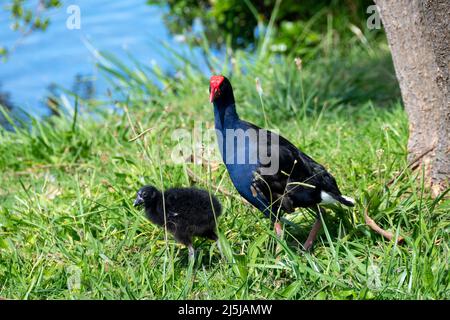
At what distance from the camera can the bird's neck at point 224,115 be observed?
389 centimetres

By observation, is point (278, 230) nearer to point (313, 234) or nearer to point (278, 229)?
point (278, 229)

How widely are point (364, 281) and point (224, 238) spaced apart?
653 millimetres

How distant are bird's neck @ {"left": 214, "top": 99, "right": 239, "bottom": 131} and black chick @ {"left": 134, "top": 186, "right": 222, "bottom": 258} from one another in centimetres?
38

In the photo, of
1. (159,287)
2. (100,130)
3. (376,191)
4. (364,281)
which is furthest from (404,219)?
(100,130)

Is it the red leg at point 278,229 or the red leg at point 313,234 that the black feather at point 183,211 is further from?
the red leg at point 313,234

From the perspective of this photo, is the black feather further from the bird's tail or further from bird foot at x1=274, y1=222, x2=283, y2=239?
the bird's tail

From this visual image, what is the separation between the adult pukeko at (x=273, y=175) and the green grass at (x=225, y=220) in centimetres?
13

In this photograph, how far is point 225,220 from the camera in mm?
3945

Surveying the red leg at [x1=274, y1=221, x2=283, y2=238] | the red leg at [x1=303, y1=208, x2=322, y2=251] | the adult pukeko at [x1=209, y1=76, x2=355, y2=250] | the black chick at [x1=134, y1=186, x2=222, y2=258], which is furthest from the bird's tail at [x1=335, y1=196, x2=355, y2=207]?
the black chick at [x1=134, y1=186, x2=222, y2=258]

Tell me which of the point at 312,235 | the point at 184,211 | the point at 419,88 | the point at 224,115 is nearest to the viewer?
the point at 184,211

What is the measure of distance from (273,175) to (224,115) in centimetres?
44

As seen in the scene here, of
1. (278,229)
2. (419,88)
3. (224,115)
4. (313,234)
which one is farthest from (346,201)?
(419,88)

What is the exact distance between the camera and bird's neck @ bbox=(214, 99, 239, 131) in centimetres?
389

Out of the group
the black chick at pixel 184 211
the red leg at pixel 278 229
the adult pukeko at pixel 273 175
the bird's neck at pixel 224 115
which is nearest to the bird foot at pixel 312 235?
the adult pukeko at pixel 273 175
